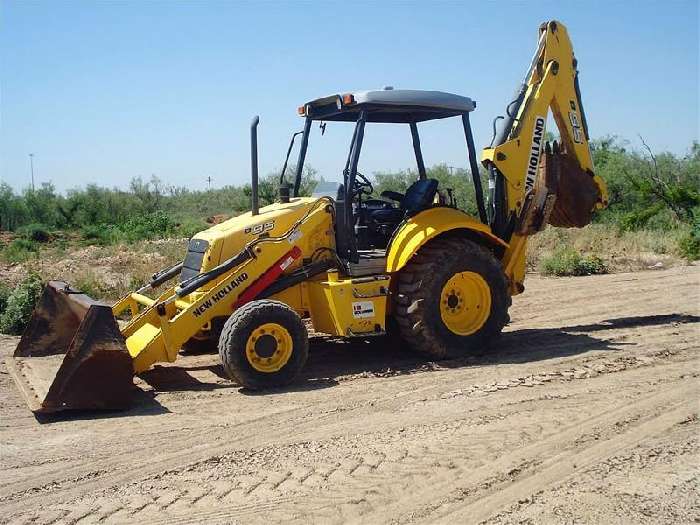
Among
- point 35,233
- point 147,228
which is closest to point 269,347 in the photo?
point 147,228

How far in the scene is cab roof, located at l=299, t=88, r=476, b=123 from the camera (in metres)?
7.06

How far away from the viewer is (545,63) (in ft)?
27.2

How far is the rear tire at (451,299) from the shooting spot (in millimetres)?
7074

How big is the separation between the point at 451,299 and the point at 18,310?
17.8 feet

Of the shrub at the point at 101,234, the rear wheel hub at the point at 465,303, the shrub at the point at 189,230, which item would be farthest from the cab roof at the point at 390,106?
the shrub at the point at 101,234

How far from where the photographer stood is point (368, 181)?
7539 millimetres

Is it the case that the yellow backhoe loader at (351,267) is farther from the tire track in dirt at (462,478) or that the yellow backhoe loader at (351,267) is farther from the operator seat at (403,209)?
the tire track in dirt at (462,478)

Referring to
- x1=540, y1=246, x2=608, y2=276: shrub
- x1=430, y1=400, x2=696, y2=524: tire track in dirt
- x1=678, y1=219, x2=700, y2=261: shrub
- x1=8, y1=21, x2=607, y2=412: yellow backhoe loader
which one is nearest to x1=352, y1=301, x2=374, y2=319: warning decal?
x1=8, y1=21, x2=607, y2=412: yellow backhoe loader

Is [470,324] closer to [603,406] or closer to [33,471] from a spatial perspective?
[603,406]

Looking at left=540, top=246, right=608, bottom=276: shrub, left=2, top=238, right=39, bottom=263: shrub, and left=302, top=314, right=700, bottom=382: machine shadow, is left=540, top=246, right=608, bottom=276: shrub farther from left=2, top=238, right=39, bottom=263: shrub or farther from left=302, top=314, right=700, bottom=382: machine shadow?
left=2, top=238, right=39, bottom=263: shrub

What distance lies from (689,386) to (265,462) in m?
3.62

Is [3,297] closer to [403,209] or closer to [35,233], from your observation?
[403,209]

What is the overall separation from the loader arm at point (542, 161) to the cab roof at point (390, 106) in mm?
679

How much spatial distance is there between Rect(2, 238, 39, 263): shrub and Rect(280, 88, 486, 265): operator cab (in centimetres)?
1025
